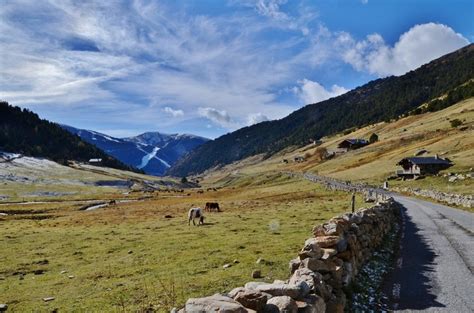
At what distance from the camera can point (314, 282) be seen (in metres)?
11.0

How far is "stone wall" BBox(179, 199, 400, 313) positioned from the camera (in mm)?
8656

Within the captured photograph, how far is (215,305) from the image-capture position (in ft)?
26.4

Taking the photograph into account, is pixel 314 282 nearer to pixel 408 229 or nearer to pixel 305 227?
pixel 305 227

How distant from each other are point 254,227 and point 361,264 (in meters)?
17.8

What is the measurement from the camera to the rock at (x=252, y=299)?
8695mm

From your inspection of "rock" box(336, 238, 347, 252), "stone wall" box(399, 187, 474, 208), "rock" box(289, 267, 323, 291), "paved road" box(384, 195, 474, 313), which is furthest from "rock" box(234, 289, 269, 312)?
"stone wall" box(399, 187, 474, 208)

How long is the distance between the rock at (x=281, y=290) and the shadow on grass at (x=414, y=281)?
6.33m

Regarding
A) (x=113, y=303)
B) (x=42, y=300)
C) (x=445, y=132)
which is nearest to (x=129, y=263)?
(x=42, y=300)

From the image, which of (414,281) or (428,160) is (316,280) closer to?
(414,281)

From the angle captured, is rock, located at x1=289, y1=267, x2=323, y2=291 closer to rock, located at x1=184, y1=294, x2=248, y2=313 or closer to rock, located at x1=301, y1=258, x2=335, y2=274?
rock, located at x1=301, y1=258, x2=335, y2=274

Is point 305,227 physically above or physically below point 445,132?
below

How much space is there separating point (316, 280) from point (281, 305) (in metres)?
2.76

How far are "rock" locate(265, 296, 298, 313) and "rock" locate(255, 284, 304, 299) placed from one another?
17.5 inches

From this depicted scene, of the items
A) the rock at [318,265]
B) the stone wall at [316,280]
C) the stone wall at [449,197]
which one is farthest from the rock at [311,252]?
the stone wall at [449,197]
